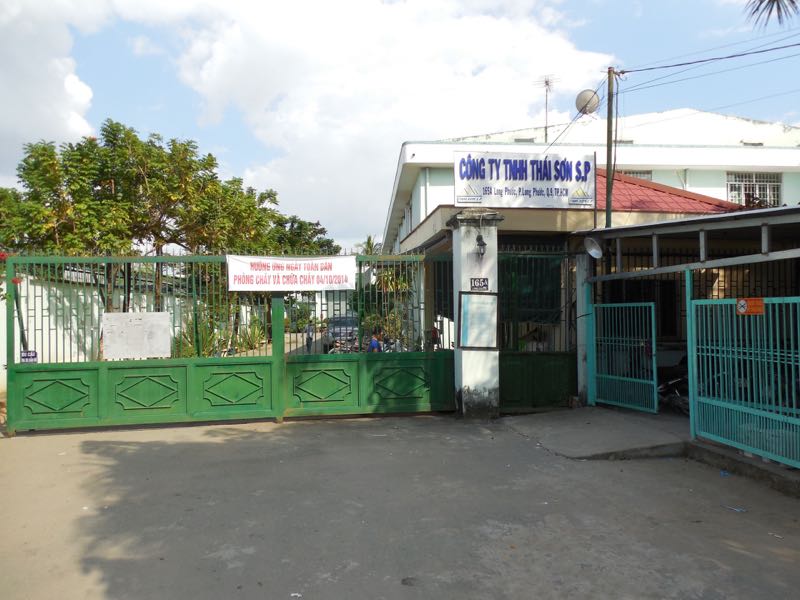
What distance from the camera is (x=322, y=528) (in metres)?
4.59

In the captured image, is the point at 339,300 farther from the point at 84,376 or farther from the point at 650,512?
the point at 650,512

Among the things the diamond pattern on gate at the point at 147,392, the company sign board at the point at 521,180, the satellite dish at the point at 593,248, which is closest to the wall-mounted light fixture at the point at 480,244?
the company sign board at the point at 521,180

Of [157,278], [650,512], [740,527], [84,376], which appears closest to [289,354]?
[157,278]

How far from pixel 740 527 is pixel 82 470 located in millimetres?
6661

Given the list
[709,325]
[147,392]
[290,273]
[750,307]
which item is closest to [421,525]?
[750,307]

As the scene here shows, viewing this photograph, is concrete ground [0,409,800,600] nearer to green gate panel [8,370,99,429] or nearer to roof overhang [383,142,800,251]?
green gate panel [8,370,99,429]

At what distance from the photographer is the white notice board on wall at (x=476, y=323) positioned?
8523 millimetres

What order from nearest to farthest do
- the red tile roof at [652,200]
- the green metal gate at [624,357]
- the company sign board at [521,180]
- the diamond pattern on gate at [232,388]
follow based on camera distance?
1. the green metal gate at [624,357]
2. the diamond pattern on gate at [232,388]
3. the company sign board at [521,180]
4. the red tile roof at [652,200]

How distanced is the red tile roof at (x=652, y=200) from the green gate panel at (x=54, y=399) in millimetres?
9712

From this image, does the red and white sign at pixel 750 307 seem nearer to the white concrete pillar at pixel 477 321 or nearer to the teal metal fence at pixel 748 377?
the teal metal fence at pixel 748 377

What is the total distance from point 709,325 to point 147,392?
7.58 m

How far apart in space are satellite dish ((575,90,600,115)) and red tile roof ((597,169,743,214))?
1.66m

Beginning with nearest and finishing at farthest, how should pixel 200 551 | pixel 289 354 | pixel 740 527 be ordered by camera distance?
pixel 200 551 < pixel 740 527 < pixel 289 354

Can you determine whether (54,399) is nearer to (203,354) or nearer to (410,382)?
(203,354)
